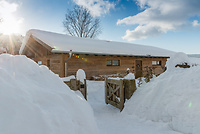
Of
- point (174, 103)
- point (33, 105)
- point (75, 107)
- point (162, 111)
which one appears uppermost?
point (33, 105)

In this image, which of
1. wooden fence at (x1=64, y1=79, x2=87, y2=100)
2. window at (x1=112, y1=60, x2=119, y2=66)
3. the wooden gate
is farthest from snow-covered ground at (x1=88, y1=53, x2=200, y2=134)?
window at (x1=112, y1=60, x2=119, y2=66)

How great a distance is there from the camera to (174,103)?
10.9 ft

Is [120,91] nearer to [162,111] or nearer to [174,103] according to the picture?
[162,111]

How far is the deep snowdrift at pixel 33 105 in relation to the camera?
3.76ft

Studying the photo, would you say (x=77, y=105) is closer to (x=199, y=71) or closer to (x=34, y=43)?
(x=199, y=71)

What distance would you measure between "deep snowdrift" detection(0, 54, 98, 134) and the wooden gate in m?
3.13

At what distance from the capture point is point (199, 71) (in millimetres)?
3857

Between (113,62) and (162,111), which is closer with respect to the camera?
(162,111)

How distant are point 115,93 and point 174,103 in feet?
7.45

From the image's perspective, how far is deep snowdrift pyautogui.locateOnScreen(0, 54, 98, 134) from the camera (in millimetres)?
1147

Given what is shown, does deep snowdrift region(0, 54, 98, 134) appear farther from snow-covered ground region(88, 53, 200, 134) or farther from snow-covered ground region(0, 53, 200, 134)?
snow-covered ground region(88, 53, 200, 134)

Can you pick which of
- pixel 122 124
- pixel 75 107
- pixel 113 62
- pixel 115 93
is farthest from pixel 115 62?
pixel 75 107

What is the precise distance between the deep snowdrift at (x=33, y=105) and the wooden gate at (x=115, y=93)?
3128 mm

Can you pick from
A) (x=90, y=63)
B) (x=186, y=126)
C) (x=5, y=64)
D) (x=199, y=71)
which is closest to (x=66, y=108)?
(x=5, y=64)
